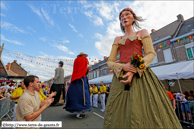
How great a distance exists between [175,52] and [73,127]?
46.3ft

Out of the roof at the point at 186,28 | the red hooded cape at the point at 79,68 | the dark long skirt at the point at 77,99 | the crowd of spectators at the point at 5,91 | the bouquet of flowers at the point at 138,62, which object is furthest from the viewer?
the roof at the point at 186,28

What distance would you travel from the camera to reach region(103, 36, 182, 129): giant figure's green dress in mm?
1056

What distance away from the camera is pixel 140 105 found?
1.13 metres

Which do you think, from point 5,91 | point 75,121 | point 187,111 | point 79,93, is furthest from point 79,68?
point 5,91

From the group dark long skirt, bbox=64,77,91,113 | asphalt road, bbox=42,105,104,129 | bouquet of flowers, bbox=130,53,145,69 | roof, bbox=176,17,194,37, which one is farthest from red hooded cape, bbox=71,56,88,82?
roof, bbox=176,17,194,37

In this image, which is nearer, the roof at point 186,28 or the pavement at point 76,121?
the pavement at point 76,121

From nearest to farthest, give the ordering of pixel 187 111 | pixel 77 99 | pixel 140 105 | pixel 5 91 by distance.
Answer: pixel 140 105 → pixel 77 99 → pixel 187 111 → pixel 5 91

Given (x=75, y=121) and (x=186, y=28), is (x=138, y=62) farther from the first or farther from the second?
(x=186, y=28)

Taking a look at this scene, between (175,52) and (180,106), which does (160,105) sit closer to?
(180,106)

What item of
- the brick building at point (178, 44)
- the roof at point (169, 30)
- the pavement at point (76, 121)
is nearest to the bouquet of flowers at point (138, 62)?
the pavement at point (76, 121)

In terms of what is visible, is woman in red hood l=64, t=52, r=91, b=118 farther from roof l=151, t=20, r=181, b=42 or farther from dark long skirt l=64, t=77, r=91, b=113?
roof l=151, t=20, r=181, b=42

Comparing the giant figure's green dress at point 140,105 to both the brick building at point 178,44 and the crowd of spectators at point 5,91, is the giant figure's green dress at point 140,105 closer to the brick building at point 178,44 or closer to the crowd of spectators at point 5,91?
the crowd of spectators at point 5,91

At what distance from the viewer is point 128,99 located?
122cm

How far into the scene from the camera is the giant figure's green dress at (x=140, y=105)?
1.06 metres
